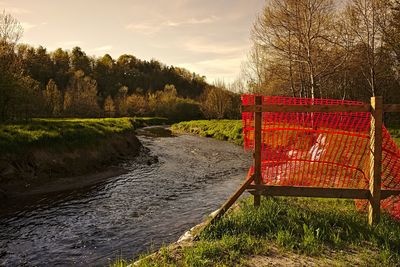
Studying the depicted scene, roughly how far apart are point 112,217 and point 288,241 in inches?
236

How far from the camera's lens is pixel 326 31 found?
1003 inches

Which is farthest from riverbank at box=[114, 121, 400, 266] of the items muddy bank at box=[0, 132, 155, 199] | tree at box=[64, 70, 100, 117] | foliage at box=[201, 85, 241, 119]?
tree at box=[64, 70, 100, 117]

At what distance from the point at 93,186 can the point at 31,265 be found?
23.0 feet

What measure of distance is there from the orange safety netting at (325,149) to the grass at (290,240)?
3.10 ft

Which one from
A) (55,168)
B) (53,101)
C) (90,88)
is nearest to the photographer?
(55,168)

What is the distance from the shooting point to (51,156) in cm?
1497

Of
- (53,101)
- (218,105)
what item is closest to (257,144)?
(53,101)

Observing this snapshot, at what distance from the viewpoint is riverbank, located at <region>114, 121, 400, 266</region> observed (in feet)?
17.2

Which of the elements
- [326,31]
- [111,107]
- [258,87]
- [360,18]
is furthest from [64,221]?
[111,107]

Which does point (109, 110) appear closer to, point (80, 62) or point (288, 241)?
point (80, 62)

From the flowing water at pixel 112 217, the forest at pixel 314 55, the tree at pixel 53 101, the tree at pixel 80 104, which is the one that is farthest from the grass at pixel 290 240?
the tree at pixel 80 104

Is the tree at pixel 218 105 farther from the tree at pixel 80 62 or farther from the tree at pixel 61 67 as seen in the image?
the tree at pixel 80 62

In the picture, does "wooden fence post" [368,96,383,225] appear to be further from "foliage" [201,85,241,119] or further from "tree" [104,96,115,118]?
"tree" [104,96,115,118]

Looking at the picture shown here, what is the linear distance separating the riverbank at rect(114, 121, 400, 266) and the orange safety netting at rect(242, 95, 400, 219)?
0.90 metres
